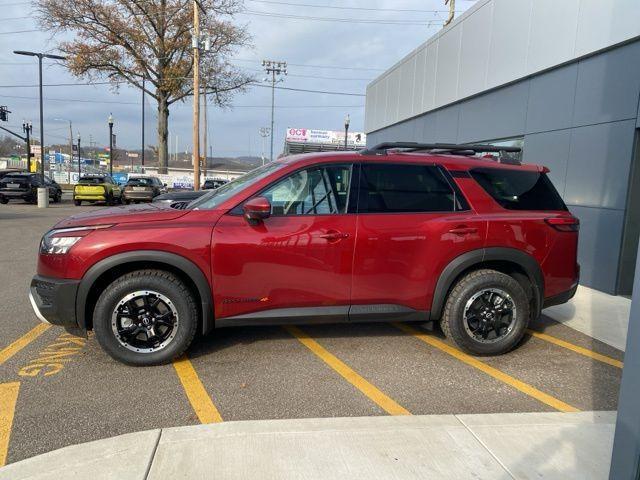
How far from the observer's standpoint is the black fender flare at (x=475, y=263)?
4.17 metres

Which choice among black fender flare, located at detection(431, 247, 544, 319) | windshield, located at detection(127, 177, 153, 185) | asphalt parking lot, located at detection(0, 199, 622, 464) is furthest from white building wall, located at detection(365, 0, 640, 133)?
windshield, located at detection(127, 177, 153, 185)

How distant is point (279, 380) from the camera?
375 centimetres

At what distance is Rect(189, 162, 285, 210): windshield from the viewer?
411 centimetres

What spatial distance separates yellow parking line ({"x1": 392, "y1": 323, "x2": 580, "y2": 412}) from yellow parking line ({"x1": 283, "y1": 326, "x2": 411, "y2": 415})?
3.50 feet

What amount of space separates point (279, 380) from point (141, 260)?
1.46m

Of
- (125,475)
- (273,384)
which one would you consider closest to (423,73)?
(273,384)

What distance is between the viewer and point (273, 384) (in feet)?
12.1

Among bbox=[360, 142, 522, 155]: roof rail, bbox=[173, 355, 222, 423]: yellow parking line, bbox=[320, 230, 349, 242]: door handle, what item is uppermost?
bbox=[360, 142, 522, 155]: roof rail

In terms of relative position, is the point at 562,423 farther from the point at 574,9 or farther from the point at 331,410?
the point at 574,9

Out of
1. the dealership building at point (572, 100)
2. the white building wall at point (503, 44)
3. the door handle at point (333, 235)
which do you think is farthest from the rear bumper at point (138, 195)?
the door handle at point (333, 235)

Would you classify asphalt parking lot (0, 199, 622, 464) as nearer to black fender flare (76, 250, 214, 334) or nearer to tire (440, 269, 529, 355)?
tire (440, 269, 529, 355)

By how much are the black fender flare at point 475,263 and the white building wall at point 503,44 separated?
4670 millimetres

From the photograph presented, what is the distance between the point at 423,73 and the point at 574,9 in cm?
727

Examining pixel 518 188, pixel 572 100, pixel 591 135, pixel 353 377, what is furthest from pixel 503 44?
pixel 353 377
